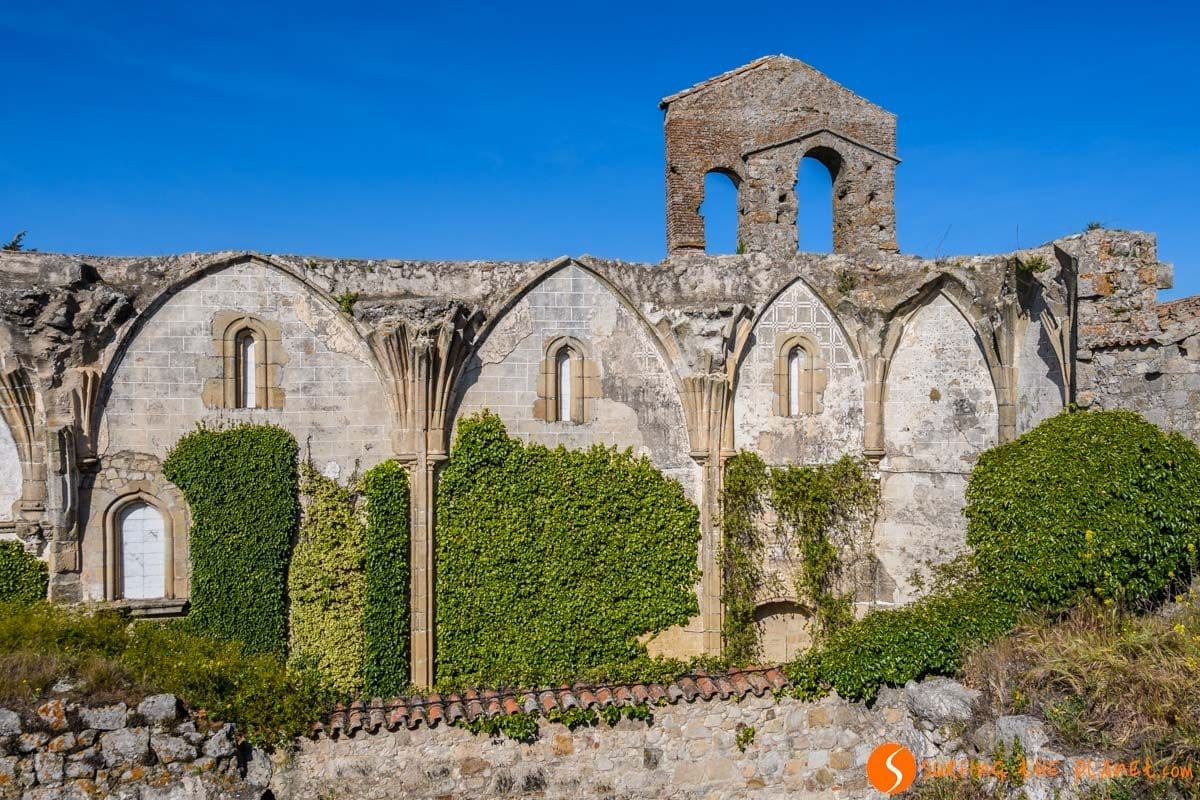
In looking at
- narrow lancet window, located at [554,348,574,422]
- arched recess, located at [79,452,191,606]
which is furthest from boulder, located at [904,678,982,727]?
arched recess, located at [79,452,191,606]

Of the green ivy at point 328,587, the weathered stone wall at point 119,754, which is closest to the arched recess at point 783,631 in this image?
the green ivy at point 328,587

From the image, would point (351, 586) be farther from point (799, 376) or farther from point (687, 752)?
point (799, 376)

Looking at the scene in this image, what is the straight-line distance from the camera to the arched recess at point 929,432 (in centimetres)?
1504

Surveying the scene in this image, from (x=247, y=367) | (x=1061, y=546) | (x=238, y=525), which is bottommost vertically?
(x=1061, y=546)

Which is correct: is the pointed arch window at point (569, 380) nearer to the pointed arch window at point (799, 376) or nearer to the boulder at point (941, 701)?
the pointed arch window at point (799, 376)

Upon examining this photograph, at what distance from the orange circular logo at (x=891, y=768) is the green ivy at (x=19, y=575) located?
11649 mm

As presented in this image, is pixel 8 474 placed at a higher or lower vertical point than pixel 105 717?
higher

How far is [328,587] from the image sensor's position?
13.7 meters

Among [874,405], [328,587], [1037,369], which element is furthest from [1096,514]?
[328,587]

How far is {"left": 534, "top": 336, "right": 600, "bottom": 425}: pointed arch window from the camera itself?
14625mm

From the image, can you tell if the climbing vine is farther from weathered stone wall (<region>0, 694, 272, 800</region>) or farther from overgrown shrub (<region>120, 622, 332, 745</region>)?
weathered stone wall (<region>0, 694, 272, 800</region>)

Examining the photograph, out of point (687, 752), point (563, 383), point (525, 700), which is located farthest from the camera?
point (563, 383)

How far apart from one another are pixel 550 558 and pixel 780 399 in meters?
4.59

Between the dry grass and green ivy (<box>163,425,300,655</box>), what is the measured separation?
9.76 m
